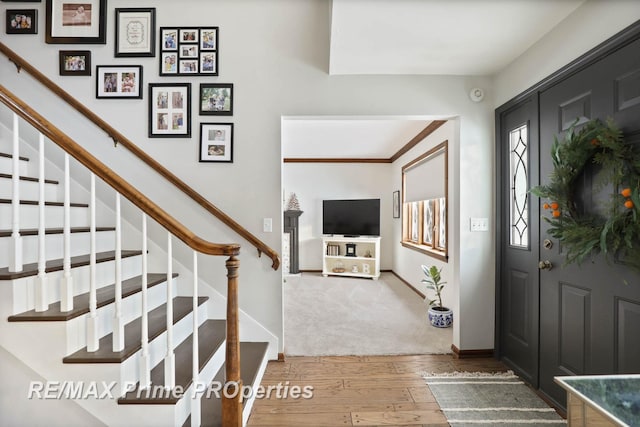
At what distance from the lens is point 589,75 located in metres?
1.86

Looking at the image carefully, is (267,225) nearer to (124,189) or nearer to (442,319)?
(124,189)

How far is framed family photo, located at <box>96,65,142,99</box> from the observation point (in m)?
2.72

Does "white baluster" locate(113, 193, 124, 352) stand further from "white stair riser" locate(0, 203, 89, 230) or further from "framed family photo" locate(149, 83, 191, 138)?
"framed family photo" locate(149, 83, 191, 138)

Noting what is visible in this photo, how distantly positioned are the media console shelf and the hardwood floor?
365cm

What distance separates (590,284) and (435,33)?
180cm

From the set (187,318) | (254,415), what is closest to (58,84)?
(187,318)

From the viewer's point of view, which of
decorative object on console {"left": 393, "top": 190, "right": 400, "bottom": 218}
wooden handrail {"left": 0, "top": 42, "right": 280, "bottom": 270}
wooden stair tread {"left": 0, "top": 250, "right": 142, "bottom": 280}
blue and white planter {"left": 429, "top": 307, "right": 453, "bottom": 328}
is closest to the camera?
wooden stair tread {"left": 0, "top": 250, "right": 142, "bottom": 280}

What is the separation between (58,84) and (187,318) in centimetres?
221

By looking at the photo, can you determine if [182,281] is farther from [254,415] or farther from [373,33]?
[373,33]

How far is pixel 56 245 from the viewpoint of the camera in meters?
2.01

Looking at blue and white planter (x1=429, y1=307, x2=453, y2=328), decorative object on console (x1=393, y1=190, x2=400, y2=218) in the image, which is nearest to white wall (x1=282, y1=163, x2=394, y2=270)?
decorative object on console (x1=393, y1=190, x2=400, y2=218)

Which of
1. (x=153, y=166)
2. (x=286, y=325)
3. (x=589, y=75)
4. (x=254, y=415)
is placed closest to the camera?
(x=589, y=75)

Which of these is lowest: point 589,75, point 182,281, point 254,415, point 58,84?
point 254,415

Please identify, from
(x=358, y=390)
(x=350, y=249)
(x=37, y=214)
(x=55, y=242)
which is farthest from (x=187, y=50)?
(x=350, y=249)
